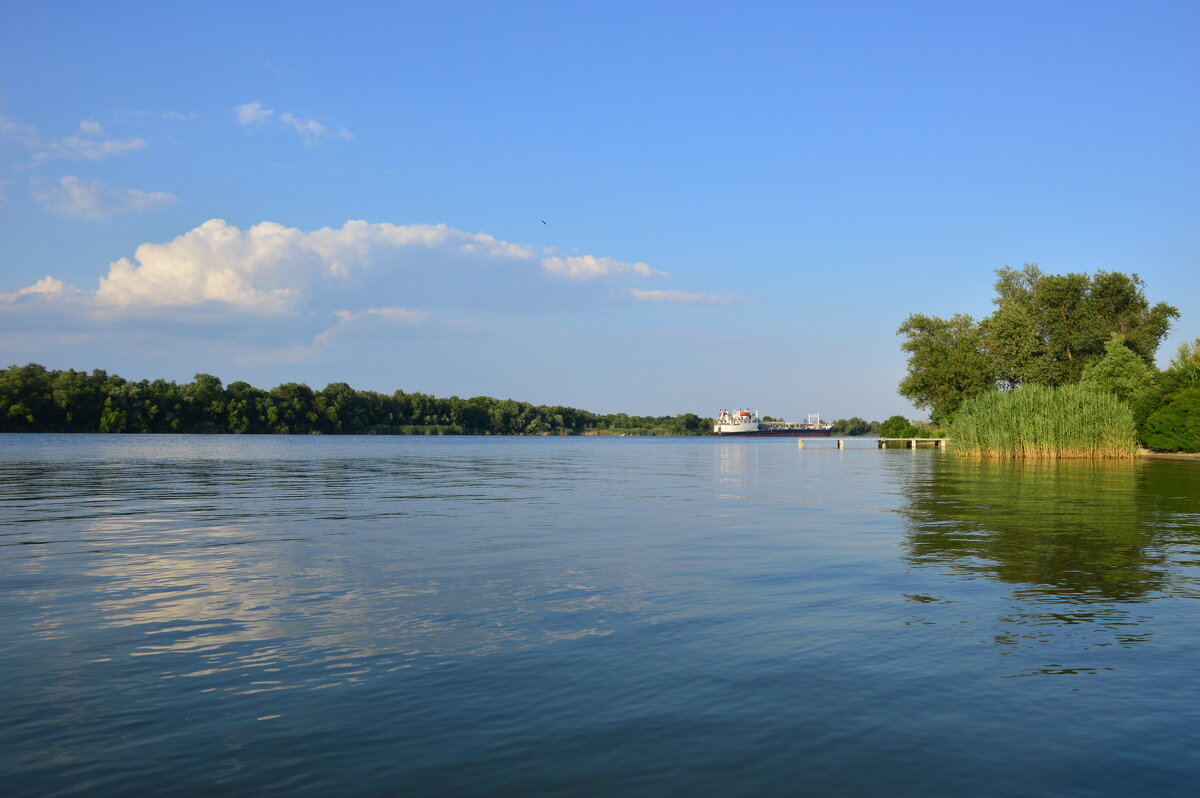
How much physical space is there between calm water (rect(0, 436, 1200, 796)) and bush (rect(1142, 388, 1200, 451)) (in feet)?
213

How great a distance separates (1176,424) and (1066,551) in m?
73.1

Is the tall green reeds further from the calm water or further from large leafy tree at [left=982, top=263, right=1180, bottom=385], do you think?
the calm water

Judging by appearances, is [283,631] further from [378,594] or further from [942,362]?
[942,362]

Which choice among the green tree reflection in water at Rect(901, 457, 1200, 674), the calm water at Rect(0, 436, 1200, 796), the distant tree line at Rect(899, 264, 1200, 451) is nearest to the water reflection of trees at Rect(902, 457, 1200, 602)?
the green tree reflection in water at Rect(901, 457, 1200, 674)

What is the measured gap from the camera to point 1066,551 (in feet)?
60.2

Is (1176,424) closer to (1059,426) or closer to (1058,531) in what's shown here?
(1059,426)

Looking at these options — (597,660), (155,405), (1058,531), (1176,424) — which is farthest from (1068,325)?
(155,405)

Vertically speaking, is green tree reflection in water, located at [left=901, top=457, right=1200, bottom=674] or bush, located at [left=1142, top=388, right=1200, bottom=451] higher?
bush, located at [left=1142, top=388, right=1200, bottom=451]

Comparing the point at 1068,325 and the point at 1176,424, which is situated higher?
the point at 1068,325

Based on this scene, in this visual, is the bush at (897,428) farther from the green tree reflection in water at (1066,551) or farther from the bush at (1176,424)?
the green tree reflection in water at (1066,551)

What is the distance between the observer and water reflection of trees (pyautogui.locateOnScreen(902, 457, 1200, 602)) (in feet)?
49.4

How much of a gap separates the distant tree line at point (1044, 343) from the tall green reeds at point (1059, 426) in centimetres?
2095

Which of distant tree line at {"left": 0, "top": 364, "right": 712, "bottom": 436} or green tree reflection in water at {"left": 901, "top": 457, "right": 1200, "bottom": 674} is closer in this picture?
green tree reflection in water at {"left": 901, "top": 457, "right": 1200, "bottom": 674}

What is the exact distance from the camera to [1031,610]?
12500mm
